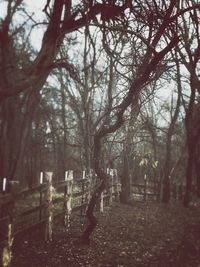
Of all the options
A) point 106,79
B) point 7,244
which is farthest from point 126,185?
point 7,244

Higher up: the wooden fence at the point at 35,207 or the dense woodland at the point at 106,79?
the dense woodland at the point at 106,79

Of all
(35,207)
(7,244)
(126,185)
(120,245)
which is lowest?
(120,245)

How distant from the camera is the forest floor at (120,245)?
8.57 metres

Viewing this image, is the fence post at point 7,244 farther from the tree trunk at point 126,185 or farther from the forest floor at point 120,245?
the tree trunk at point 126,185

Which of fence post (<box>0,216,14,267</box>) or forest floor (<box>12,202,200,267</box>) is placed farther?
forest floor (<box>12,202,200,267</box>)

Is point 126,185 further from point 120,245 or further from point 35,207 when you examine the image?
point 35,207

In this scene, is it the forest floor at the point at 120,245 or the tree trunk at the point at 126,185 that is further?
the tree trunk at the point at 126,185

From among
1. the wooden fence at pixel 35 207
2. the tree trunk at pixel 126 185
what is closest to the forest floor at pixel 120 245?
the wooden fence at pixel 35 207

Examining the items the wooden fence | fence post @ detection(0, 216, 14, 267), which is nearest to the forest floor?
the wooden fence

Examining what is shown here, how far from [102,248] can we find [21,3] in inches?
465

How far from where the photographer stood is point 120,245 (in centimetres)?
1040

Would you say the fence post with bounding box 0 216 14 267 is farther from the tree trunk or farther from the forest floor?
the tree trunk

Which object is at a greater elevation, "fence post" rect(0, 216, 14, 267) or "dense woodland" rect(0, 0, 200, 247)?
"dense woodland" rect(0, 0, 200, 247)

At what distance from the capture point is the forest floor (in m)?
8.57
